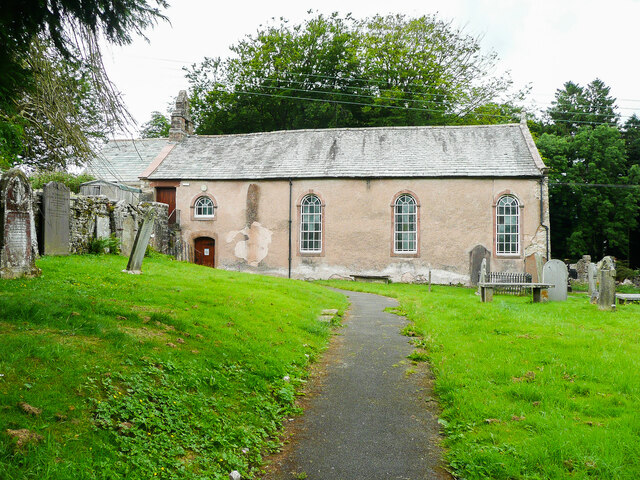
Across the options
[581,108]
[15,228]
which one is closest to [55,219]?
[15,228]

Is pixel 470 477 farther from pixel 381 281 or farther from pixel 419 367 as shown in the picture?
pixel 381 281

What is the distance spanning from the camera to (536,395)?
5.43 m

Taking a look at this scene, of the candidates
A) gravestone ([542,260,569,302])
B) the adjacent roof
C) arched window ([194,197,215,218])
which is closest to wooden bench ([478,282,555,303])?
gravestone ([542,260,569,302])

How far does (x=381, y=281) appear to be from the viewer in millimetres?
22562

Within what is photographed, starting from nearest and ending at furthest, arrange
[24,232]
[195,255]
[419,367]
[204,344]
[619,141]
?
[204,344] → [419,367] → [24,232] → [195,255] → [619,141]

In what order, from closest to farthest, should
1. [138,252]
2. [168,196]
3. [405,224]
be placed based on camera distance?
[138,252] → [405,224] → [168,196]

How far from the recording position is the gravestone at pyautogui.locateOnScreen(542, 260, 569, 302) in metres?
15.4

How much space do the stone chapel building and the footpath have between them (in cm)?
1561

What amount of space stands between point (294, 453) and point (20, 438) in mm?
2283

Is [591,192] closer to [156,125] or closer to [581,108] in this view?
[581,108]

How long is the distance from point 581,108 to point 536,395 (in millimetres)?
50299

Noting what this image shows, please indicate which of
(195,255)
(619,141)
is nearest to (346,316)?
(195,255)

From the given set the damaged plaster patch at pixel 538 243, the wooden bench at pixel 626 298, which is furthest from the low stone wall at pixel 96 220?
the damaged plaster patch at pixel 538 243

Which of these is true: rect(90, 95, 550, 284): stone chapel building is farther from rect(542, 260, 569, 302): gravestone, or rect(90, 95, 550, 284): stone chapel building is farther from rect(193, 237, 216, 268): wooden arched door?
rect(542, 260, 569, 302): gravestone
